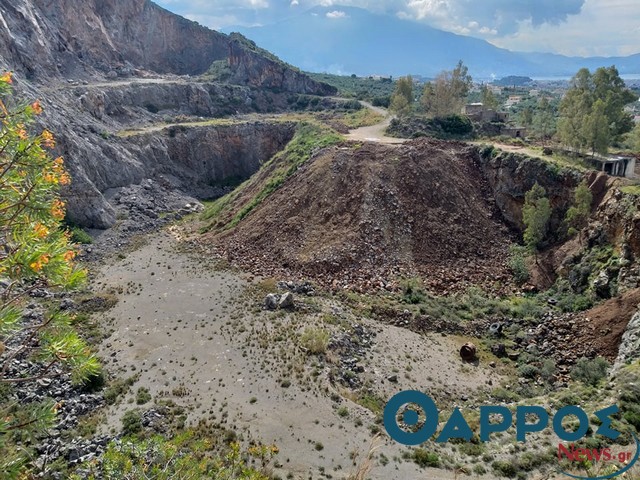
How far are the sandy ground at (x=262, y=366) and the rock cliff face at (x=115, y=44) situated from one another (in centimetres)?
3653

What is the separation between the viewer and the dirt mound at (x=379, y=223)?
90.1 ft

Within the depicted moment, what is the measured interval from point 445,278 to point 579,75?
23513 millimetres

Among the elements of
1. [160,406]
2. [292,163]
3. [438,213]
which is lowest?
[160,406]

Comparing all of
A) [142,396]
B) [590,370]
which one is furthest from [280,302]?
[590,370]

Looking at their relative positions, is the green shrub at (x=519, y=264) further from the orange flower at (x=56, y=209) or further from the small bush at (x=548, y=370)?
the orange flower at (x=56, y=209)

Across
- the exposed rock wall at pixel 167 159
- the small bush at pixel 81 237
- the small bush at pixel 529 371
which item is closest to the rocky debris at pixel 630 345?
the small bush at pixel 529 371

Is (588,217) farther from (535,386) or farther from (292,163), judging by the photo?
(292,163)

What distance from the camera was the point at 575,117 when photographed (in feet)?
103

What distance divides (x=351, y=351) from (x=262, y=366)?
4.10 meters

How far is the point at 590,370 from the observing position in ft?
56.2

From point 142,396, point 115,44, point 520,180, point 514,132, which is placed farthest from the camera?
point 115,44

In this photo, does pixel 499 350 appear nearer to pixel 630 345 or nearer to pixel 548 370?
pixel 548 370

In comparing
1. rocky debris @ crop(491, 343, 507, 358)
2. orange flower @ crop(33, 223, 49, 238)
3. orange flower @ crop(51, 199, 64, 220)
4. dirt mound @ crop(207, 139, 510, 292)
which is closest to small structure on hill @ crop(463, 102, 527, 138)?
dirt mound @ crop(207, 139, 510, 292)

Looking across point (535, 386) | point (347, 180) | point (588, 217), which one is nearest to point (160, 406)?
point (535, 386)
